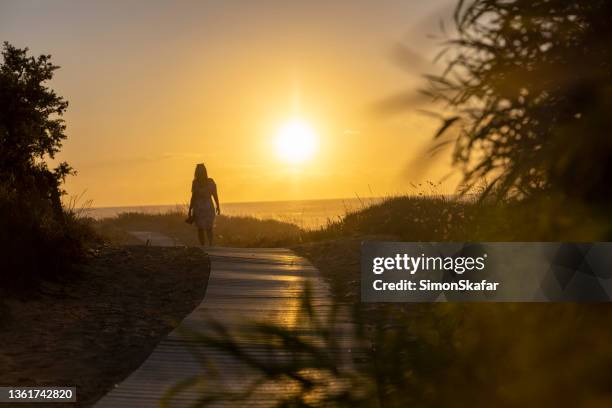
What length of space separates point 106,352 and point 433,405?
258 inches

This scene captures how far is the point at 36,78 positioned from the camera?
14461 mm

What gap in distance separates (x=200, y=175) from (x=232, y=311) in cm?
949

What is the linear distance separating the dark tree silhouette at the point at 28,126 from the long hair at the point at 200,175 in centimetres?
366

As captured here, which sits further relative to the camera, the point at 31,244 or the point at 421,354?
the point at 31,244

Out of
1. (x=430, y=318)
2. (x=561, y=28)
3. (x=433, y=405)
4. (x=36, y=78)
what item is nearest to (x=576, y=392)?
(x=433, y=405)

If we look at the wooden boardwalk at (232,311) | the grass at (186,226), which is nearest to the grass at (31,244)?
the wooden boardwalk at (232,311)

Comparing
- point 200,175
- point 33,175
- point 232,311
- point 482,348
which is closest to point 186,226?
point 200,175

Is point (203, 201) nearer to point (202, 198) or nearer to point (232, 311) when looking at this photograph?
point (202, 198)

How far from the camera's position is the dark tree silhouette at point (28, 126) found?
13688 mm

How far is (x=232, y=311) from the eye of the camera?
898cm

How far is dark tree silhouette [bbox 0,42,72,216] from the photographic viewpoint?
13.7 meters

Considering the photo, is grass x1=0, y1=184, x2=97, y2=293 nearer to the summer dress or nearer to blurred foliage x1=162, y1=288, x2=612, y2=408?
the summer dress

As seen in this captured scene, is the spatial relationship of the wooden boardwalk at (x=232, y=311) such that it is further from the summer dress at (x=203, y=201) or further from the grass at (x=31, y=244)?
the summer dress at (x=203, y=201)

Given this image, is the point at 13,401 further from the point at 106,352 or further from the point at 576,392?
the point at 576,392
